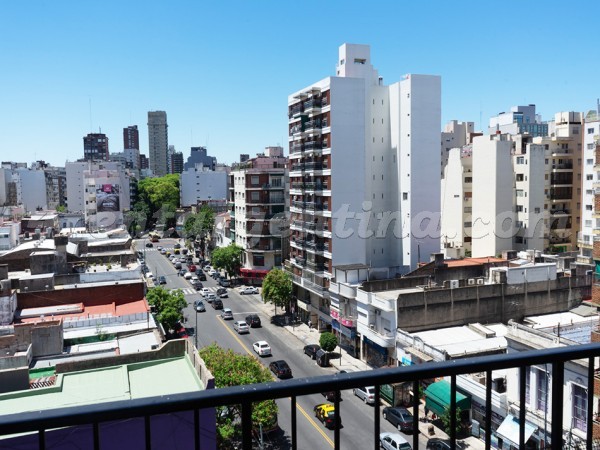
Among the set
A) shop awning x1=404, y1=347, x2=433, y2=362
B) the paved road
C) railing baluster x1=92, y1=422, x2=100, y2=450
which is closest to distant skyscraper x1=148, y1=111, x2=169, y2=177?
the paved road

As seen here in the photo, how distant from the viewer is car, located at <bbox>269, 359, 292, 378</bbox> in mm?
22516

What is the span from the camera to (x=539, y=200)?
36.5 meters

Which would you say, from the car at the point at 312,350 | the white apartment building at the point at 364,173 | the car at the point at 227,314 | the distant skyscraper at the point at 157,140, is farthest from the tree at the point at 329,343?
the distant skyscraper at the point at 157,140

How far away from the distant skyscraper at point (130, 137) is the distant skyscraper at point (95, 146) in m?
35.6

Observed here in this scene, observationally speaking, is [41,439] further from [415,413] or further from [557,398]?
[557,398]

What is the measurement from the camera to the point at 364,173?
1182 inches

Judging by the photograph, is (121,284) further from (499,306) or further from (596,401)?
(596,401)

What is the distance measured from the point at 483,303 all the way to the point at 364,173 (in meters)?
10.6

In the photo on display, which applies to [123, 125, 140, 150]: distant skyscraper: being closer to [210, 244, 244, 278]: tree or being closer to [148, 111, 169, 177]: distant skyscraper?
[148, 111, 169, 177]: distant skyscraper

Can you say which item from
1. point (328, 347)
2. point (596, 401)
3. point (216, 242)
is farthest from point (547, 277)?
point (216, 242)

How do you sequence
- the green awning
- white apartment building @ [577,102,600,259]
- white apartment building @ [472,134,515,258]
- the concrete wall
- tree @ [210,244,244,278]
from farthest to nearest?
tree @ [210,244,244,278], white apartment building @ [472,134,515,258], white apartment building @ [577,102,600,259], the concrete wall, the green awning

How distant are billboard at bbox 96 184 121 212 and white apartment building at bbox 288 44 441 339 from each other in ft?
122

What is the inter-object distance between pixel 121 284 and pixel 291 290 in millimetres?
12612

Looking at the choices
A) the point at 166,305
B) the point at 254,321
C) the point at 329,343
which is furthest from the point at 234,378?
the point at 254,321
